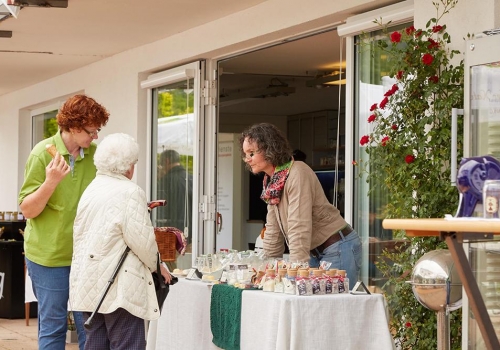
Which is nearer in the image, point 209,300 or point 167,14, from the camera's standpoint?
point 209,300

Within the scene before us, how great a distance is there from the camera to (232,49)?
7418mm

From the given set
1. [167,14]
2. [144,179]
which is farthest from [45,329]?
[144,179]

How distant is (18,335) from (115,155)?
4.52 meters

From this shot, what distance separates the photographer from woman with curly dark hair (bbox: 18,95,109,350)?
416cm

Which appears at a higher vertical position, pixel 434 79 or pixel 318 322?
pixel 434 79

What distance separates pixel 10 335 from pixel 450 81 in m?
4.93

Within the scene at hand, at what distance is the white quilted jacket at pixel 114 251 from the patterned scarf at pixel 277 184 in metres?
0.90

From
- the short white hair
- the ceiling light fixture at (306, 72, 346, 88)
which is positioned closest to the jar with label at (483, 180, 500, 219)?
the short white hair

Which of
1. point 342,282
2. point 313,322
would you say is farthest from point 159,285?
point 342,282

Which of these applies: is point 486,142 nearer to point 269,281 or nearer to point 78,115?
point 269,281

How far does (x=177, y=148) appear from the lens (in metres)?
8.45

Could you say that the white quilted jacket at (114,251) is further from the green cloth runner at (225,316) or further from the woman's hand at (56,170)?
the green cloth runner at (225,316)

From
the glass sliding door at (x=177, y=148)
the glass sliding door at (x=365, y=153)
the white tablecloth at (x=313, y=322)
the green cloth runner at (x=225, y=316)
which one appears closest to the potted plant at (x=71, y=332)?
the glass sliding door at (x=177, y=148)

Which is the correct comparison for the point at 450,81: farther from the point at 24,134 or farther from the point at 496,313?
the point at 24,134
